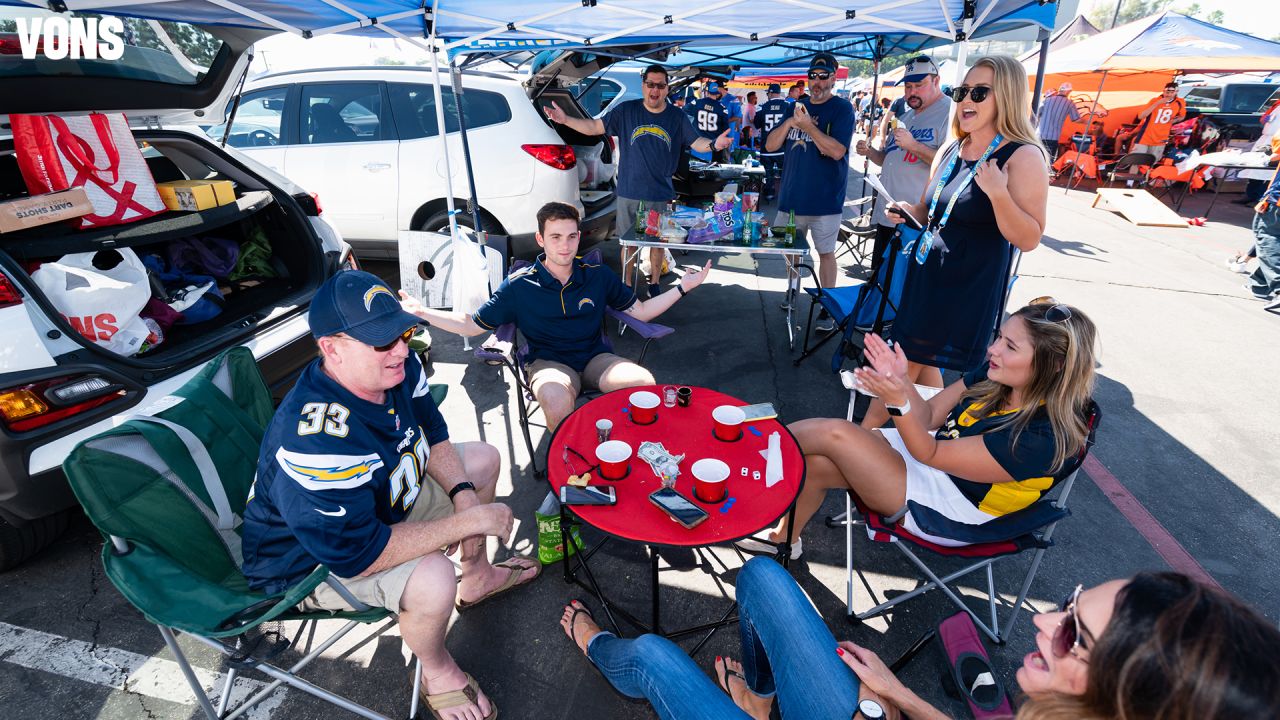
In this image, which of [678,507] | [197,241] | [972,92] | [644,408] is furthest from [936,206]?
[197,241]

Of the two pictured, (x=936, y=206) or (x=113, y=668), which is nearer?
(x=113, y=668)

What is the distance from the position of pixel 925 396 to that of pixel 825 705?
1819 mm

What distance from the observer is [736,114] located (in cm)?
1313

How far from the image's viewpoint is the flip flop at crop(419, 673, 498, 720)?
196cm

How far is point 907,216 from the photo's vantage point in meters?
3.30

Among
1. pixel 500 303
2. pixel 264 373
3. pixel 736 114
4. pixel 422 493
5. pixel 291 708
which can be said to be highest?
pixel 736 114

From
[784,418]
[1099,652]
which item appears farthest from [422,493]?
[784,418]

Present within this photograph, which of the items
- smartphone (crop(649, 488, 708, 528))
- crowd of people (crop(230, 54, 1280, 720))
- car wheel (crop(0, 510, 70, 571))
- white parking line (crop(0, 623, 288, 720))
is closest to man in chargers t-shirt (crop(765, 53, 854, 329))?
crowd of people (crop(230, 54, 1280, 720))

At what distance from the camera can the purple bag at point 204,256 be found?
3.50m

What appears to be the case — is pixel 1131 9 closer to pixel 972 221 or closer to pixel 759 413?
pixel 972 221

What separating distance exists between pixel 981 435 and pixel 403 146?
5.08m

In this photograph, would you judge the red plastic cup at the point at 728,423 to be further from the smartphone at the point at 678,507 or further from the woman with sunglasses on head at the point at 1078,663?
the woman with sunglasses on head at the point at 1078,663

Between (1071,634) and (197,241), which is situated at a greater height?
(197,241)

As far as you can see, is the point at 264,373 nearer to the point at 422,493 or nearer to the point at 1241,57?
the point at 422,493
